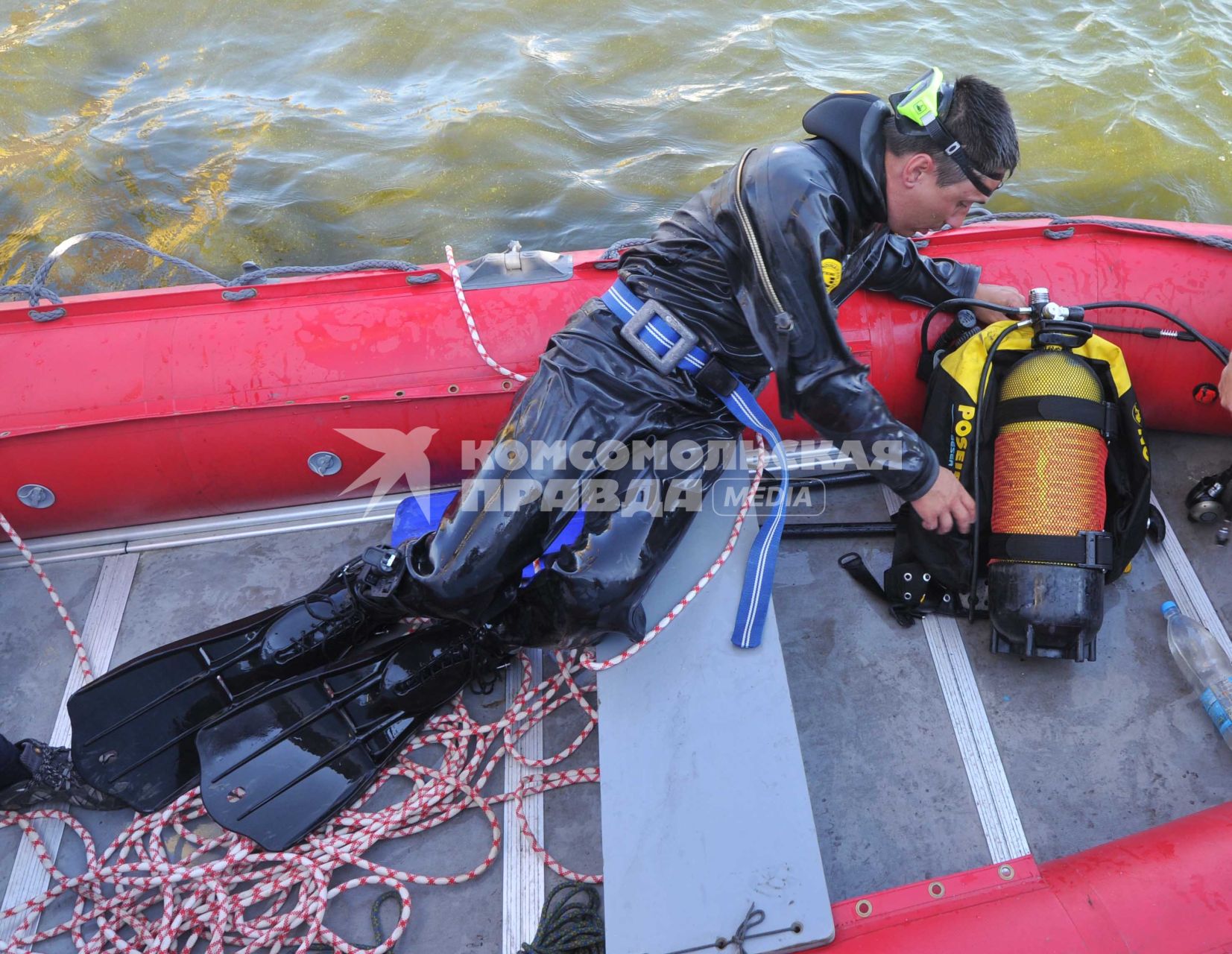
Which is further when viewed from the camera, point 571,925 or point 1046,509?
point 1046,509

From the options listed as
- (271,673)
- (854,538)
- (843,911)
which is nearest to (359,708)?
(271,673)

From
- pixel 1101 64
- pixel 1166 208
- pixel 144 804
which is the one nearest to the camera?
pixel 144 804

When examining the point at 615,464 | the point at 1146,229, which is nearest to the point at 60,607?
the point at 615,464

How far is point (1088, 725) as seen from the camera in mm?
2146

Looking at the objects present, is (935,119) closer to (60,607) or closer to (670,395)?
(670,395)

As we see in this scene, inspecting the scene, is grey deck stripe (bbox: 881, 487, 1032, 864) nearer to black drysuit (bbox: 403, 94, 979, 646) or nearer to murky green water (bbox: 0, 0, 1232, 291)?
black drysuit (bbox: 403, 94, 979, 646)

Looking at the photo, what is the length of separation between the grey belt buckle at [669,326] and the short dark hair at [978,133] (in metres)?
0.61

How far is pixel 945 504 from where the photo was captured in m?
2.00

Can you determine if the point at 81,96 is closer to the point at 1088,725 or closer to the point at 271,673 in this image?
the point at 271,673

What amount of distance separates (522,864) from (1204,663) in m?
1.73

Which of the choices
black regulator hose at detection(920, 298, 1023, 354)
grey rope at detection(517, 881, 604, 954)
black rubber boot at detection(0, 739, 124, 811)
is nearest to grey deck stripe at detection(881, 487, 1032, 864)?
black regulator hose at detection(920, 298, 1023, 354)

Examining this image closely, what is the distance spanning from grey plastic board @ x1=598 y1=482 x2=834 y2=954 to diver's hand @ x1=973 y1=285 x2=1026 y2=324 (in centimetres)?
108

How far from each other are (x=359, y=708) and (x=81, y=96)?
4.62 meters

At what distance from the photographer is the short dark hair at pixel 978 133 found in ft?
5.51
